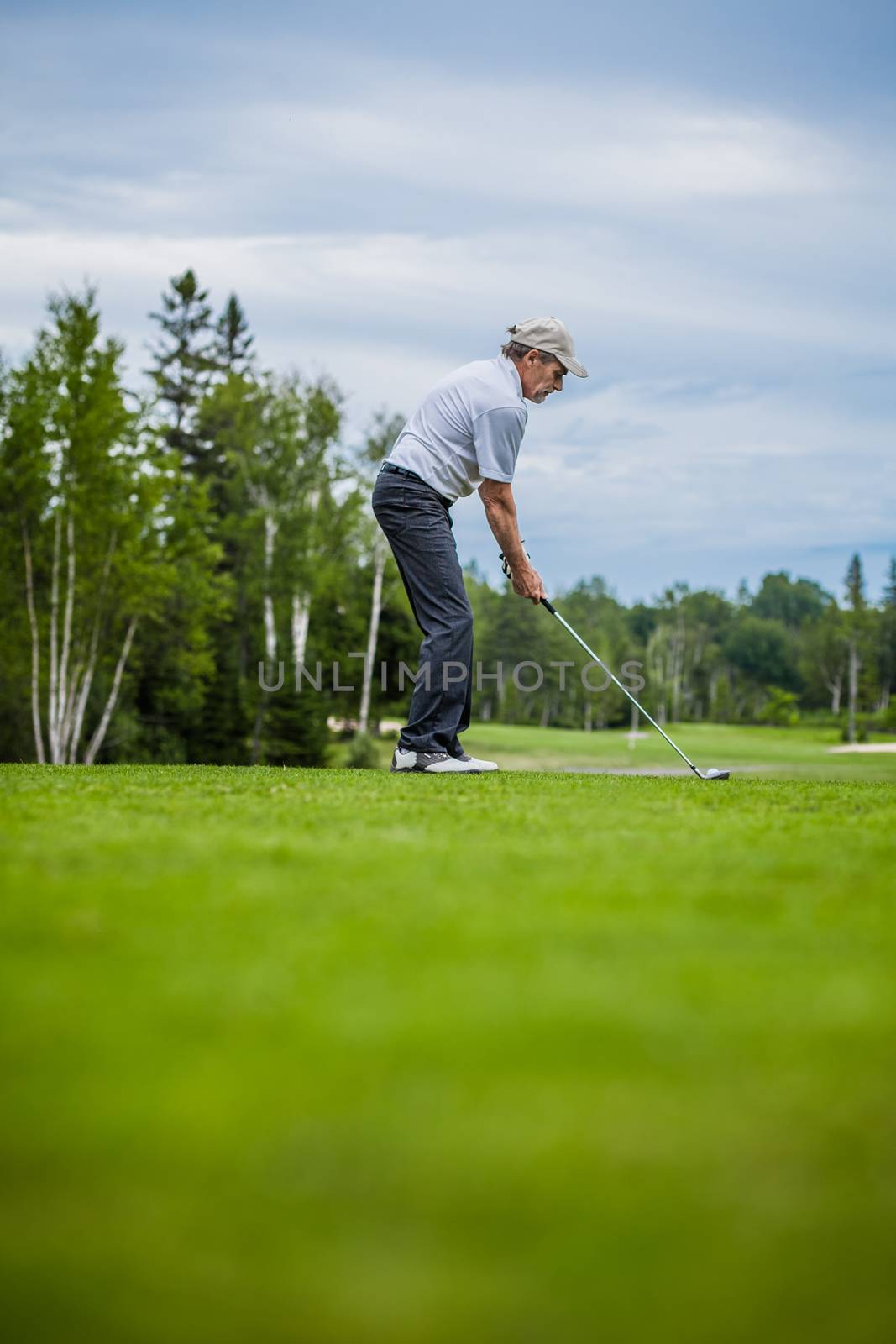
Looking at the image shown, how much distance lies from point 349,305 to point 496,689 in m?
38.2

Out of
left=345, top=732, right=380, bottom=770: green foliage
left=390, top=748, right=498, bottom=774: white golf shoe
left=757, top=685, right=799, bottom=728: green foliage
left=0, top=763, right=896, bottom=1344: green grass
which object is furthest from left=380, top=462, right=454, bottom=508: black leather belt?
left=757, top=685, right=799, bottom=728: green foliage

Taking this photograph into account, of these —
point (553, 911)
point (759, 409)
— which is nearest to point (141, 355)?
point (553, 911)

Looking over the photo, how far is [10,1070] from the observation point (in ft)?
4.94

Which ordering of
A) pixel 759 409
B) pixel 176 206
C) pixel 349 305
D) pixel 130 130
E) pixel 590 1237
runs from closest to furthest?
1. pixel 590 1237
2. pixel 130 130
3. pixel 176 206
4. pixel 349 305
5. pixel 759 409

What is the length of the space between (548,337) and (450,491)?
101cm

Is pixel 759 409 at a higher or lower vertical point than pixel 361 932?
higher

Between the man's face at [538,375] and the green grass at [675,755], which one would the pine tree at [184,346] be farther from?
the man's face at [538,375]

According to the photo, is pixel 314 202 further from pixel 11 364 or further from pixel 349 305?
pixel 11 364

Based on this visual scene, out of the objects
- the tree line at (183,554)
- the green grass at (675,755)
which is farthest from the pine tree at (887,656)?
the tree line at (183,554)

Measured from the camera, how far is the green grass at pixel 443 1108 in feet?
3.62

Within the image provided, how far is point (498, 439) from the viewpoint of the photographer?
256 inches

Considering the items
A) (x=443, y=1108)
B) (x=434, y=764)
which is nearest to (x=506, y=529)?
(x=434, y=764)

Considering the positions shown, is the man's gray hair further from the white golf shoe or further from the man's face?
the white golf shoe

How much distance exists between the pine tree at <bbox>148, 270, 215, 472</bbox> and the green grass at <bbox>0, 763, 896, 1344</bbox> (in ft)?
151
